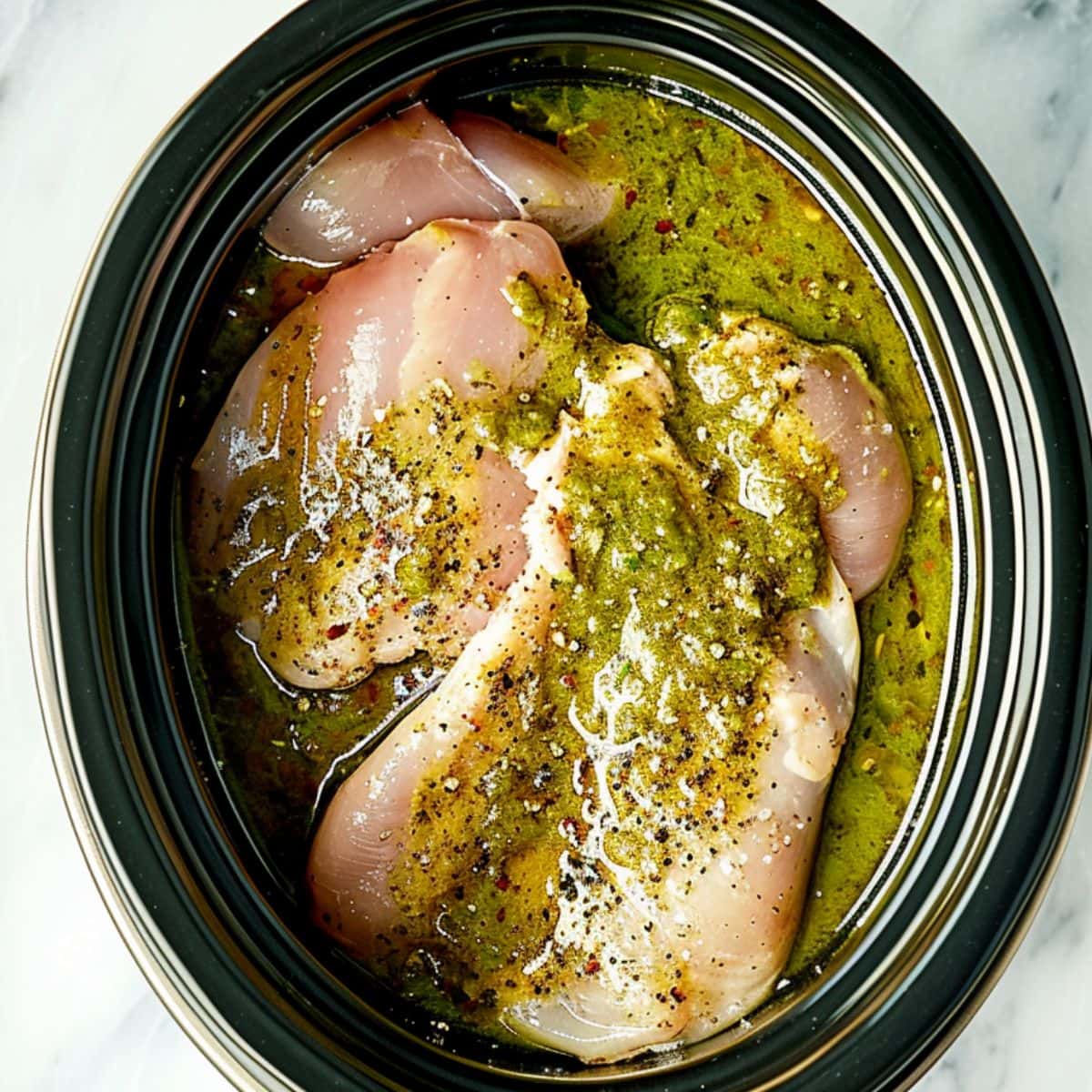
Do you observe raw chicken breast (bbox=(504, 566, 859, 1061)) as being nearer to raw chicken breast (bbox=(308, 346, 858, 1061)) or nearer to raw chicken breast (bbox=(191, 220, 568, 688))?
raw chicken breast (bbox=(308, 346, 858, 1061))

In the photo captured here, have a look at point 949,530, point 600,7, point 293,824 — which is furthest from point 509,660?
point 600,7

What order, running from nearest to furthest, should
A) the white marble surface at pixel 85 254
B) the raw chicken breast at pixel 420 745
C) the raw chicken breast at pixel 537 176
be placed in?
the raw chicken breast at pixel 420 745
the raw chicken breast at pixel 537 176
the white marble surface at pixel 85 254

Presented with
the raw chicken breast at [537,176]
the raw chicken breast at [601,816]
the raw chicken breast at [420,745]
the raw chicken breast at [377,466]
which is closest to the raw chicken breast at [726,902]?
the raw chicken breast at [601,816]

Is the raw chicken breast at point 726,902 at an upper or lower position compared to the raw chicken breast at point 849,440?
lower

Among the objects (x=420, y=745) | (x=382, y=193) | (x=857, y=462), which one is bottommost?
(x=420, y=745)

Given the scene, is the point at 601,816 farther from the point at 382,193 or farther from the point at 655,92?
the point at 655,92

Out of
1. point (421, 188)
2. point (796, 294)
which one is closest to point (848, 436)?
point (796, 294)

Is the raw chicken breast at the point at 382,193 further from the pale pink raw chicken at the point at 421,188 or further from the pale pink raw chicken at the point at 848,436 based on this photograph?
the pale pink raw chicken at the point at 848,436
